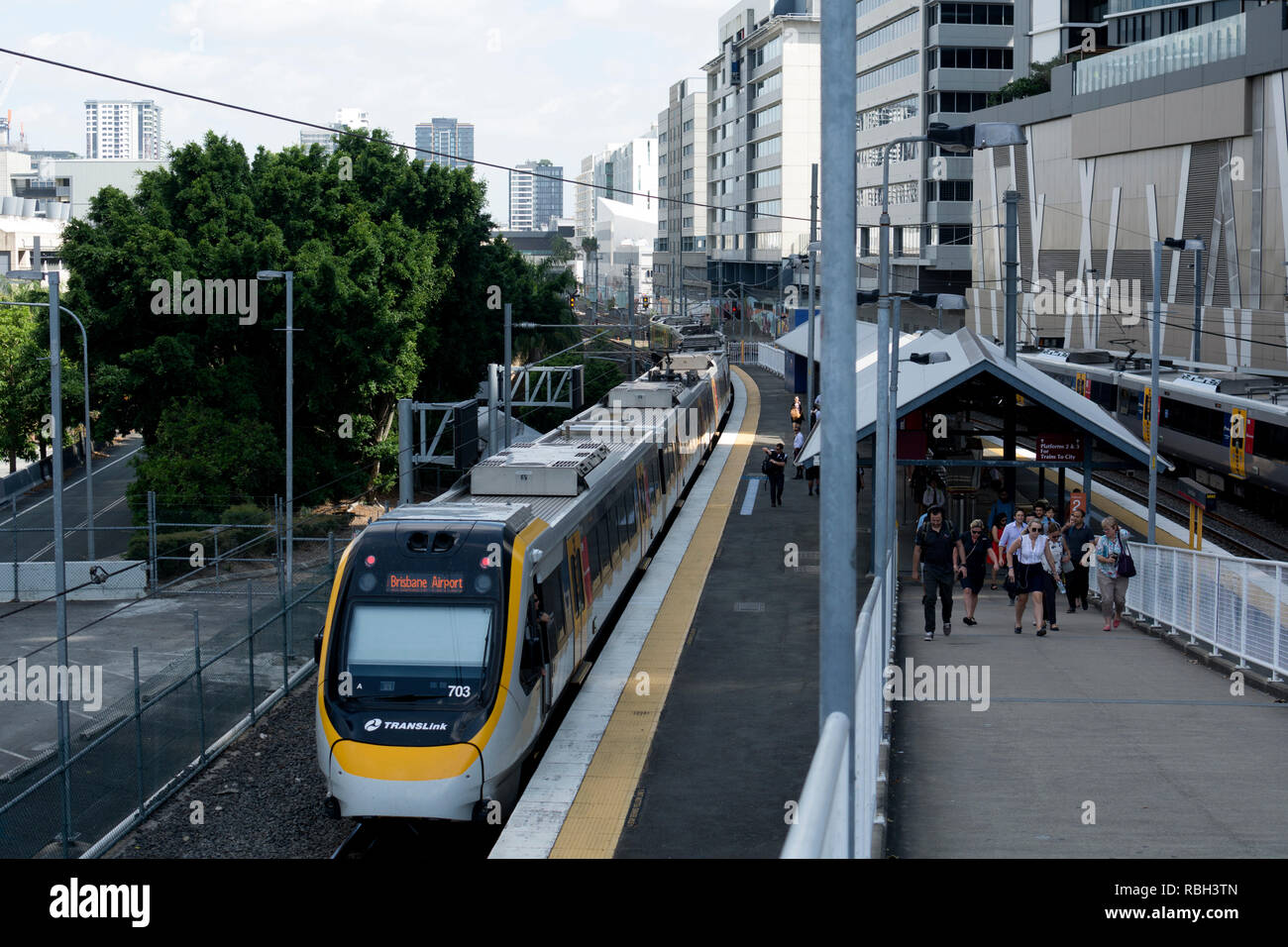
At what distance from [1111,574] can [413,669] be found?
1054 centimetres

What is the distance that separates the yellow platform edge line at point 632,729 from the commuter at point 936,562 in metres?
3.49

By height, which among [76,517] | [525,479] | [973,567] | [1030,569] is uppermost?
[525,479]

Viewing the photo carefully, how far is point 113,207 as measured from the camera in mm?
43438

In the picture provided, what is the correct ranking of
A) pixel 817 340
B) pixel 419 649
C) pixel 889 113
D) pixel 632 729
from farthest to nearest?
1. pixel 889 113
2. pixel 817 340
3. pixel 632 729
4. pixel 419 649

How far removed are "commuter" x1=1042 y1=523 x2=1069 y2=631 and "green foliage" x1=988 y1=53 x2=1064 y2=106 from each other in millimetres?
58268

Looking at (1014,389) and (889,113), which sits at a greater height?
(889,113)

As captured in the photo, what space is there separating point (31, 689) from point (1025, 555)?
58.4 ft

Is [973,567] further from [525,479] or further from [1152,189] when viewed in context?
[1152,189]

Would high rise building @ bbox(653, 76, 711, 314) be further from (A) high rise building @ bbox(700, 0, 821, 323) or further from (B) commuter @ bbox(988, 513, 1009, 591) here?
(B) commuter @ bbox(988, 513, 1009, 591)

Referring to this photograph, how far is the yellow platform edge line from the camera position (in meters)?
13.0

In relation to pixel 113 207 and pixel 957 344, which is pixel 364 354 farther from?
pixel 957 344

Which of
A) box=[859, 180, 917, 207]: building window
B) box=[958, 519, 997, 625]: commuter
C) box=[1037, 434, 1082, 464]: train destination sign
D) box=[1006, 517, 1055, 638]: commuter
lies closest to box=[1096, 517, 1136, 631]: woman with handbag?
box=[1006, 517, 1055, 638]: commuter

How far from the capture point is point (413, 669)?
1382 cm

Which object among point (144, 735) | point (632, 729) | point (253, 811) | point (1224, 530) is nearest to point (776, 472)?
point (1224, 530)
